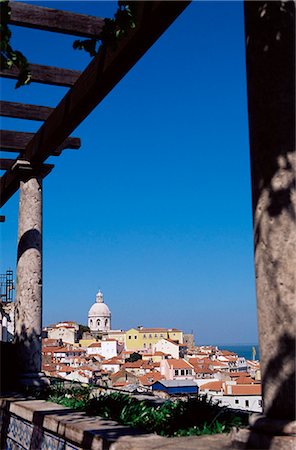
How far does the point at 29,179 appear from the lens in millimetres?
7984

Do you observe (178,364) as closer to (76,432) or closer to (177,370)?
(177,370)

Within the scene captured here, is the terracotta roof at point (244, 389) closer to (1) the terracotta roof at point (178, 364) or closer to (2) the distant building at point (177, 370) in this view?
(2) the distant building at point (177, 370)

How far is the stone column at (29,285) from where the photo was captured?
737 cm

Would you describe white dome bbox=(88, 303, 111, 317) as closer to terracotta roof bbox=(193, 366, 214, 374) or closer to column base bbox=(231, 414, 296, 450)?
terracotta roof bbox=(193, 366, 214, 374)

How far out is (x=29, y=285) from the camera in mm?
7477

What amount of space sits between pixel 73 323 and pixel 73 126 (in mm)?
132971

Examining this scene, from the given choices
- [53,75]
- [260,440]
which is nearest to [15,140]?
[53,75]

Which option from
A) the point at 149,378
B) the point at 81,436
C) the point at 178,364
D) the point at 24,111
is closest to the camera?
the point at 81,436

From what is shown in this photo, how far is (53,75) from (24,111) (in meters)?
1.03

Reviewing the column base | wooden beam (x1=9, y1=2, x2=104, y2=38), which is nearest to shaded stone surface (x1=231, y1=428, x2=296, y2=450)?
the column base

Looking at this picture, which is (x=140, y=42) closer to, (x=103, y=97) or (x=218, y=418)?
(x=103, y=97)

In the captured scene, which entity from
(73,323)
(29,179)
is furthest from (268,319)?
(73,323)

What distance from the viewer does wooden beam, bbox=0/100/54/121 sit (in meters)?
7.19

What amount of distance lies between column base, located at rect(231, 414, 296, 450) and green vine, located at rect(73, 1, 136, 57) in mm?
2890
